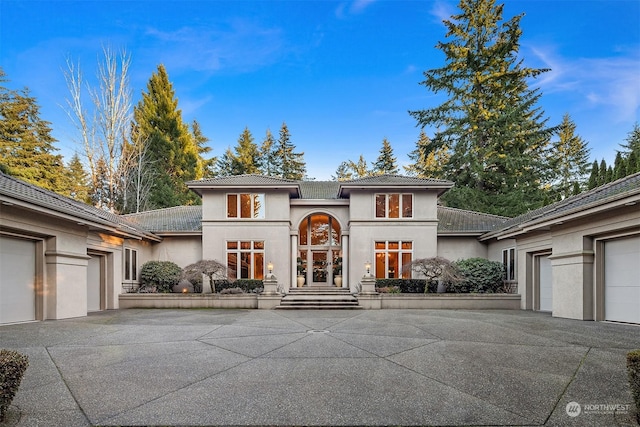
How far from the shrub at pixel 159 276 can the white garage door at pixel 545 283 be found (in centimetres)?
1517

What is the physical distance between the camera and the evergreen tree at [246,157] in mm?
37719

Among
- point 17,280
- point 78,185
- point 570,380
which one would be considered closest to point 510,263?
point 570,380

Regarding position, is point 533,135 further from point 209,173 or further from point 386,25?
point 209,173

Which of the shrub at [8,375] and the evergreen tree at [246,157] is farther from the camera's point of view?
the evergreen tree at [246,157]

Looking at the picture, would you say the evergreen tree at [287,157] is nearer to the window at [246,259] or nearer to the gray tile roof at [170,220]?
the gray tile roof at [170,220]

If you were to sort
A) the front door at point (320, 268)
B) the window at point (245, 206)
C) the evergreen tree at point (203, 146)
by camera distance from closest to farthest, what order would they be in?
the window at point (245, 206) < the front door at point (320, 268) < the evergreen tree at point (203, 146)

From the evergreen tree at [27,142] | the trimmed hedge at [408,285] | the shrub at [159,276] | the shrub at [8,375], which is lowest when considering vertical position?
the trimmed hedge at [408,285]

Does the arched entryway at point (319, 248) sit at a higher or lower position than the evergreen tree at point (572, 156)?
lower

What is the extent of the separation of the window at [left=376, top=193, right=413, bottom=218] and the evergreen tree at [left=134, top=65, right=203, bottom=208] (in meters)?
18.4

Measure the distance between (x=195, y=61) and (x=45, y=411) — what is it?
18270mm

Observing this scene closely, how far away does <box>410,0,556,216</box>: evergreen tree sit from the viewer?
22.9 m

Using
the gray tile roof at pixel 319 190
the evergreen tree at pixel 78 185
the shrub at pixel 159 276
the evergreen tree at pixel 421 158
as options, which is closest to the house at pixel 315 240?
the gray tile roof at pixel 319 190

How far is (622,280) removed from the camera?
9.18 metres

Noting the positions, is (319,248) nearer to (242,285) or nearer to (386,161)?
(242,285)
